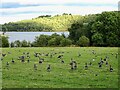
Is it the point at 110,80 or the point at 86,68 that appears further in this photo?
the point at 86,68

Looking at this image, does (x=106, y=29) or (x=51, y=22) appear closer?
(x=106, y=29)

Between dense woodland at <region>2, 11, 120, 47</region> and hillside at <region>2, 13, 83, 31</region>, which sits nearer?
dense woodland at <region>2, 11, 120, 47</region>

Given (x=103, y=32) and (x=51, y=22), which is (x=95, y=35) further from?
(x=51, y=22)

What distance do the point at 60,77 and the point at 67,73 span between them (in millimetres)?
1655

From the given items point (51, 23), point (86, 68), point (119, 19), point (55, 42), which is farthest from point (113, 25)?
point (51, 23)

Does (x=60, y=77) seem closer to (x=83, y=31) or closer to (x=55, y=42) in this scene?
(x=55, y=42)

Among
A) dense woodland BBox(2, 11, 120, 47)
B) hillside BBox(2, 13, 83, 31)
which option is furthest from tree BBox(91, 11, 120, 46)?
hillside BBox(2, 13, 83, 31)

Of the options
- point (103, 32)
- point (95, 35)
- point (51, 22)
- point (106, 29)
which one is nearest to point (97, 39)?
point (95, 35)

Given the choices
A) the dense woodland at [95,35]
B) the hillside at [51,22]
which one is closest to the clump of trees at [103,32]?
the dense woodland at [95,35]

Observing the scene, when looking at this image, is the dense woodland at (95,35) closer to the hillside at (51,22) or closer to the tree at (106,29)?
the tree at (106,29)

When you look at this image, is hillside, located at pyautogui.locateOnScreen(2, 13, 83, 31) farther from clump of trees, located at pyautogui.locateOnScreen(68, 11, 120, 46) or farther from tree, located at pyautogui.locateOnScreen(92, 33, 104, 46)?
tree, located at pyautogui.locateOnScreen(92, 33, 104, 46)

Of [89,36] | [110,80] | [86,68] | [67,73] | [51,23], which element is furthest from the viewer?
[51,23]

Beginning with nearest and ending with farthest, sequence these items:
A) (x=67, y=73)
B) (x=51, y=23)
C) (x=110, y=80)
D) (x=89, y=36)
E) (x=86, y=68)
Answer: (x=110, y=80)
(x=67, y=73)
(x=86, y=68)
(x=89, y=36)
(x=51, y=23)

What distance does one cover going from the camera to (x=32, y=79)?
22078 millimetres
